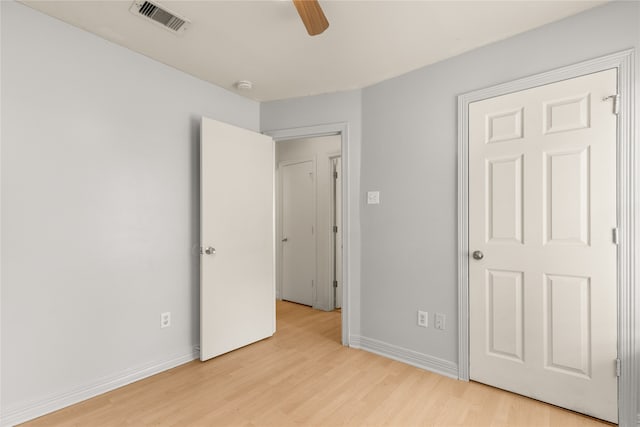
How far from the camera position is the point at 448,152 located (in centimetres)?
245

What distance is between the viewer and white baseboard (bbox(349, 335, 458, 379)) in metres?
2.42

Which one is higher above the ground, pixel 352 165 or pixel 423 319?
pixel 352 165

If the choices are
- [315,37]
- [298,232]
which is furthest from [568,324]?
[298,232]

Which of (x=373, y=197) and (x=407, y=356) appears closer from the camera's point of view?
(x=407, y=356)

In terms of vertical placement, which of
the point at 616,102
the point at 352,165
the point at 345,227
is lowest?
the point at 345,227

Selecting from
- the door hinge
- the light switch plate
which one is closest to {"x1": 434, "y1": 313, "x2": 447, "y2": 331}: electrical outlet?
the light switch plate

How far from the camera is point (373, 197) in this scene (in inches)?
113

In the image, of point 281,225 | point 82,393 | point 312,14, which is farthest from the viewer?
point 281,225

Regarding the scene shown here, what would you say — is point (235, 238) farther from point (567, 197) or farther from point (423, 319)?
point (567, 197)

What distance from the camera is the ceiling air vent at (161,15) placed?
1.86 meters

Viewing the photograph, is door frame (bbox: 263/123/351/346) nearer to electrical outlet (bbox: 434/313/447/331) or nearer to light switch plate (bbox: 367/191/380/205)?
light switch plate (bbox: 367/191/380/205)

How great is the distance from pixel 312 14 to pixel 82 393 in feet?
8.62

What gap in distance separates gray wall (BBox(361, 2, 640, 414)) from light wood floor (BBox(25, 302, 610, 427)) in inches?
14.2

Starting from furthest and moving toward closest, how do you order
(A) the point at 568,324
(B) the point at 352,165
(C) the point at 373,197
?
(B) the point at 352,165, (C) the point at 373,197, (A) the point at 568,324
